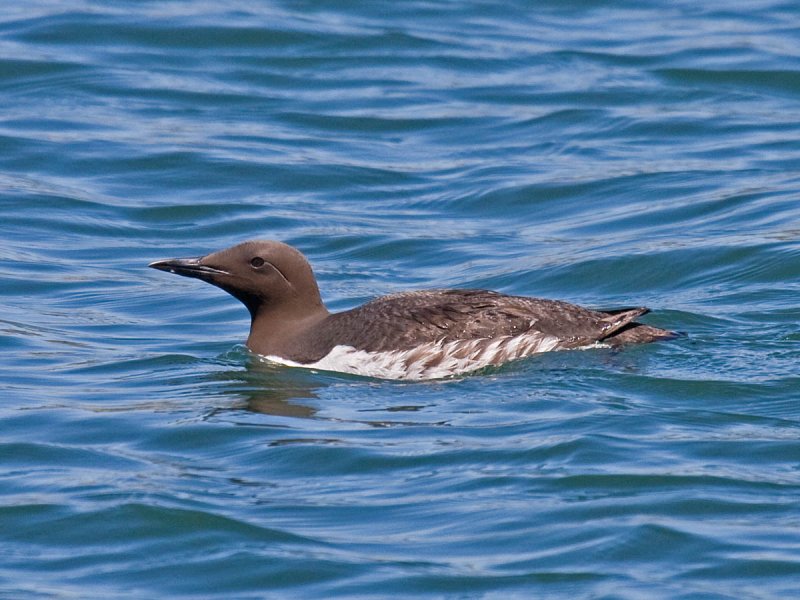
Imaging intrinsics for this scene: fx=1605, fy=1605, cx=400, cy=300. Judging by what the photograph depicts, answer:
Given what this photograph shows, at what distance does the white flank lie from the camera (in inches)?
446

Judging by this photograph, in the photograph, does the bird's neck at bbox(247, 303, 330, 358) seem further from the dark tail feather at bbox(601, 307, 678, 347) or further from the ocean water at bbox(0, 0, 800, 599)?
the dark tail feather at bbox(601, 307, 678, 347)

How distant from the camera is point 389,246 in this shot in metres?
15.8

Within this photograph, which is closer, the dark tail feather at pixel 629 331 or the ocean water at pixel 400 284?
the ocean water at pixel 400 284

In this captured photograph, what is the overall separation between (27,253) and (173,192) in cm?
252

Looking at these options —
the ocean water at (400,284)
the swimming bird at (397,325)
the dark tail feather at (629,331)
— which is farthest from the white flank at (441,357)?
the dark tail feather at (629,331)

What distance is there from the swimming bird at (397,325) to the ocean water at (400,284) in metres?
0.18

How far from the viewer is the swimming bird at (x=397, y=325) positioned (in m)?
11.3

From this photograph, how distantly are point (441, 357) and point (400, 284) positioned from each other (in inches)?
133

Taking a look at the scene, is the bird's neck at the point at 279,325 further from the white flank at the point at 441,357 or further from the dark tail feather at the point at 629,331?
the dark tail feather at the point at 629,331

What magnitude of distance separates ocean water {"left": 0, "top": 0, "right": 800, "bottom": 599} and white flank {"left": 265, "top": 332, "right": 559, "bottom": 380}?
15 cm

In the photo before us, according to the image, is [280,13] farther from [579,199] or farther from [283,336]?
[283,336]

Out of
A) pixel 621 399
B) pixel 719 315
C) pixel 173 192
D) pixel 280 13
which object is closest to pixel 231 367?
pixel 621 399

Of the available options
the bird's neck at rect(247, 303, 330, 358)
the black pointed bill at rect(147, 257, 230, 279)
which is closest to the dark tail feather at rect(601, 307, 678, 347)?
the bird's neck at rect(247, 303, 330, 358)

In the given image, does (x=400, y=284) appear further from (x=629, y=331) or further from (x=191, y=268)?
(x=629, y=331)
